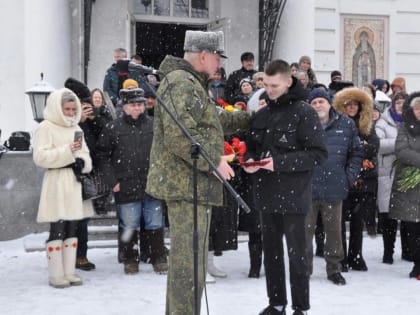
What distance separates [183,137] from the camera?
4.36m

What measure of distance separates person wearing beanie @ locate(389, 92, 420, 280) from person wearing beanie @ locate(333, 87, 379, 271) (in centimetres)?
38

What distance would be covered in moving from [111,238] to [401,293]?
12.9 feet

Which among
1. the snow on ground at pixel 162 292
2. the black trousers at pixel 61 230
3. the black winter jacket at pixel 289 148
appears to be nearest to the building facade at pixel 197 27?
the snow on ground at pixel 162 292

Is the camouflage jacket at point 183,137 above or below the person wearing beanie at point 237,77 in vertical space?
below

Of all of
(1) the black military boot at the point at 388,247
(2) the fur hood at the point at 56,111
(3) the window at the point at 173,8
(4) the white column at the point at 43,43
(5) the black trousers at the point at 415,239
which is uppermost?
(3) the window at the point at 173,8

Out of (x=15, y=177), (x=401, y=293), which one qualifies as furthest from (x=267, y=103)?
(x=15, y=177)

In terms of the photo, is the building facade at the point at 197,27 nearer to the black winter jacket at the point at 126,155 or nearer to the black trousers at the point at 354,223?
the black winter jacket at the point at 126,155

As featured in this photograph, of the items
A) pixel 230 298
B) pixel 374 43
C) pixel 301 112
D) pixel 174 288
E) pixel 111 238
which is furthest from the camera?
pixel 374 43

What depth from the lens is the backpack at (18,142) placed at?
32.7ft

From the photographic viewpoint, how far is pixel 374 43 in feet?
47.8

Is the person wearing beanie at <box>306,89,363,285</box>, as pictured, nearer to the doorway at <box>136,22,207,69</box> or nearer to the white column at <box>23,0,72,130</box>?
the white column at <box>23,0,72,130</box>

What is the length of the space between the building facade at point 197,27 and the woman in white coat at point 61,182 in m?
3.74

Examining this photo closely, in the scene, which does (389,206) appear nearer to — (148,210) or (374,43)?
(148,210)

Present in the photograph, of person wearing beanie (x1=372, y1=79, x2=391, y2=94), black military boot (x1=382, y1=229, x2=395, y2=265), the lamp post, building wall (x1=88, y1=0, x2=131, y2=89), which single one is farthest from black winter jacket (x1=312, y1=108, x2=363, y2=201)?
building wall (x1=88, y1=0, x2=131, y2=89)
